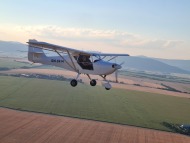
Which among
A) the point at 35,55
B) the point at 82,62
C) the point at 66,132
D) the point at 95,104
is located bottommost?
the point at 95,104

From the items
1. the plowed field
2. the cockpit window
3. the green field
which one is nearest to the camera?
the cockpit window

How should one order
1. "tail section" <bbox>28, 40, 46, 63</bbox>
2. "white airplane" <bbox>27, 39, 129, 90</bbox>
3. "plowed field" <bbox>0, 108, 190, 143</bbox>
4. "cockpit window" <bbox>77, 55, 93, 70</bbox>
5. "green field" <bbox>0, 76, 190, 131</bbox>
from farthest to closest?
"green field" <bbox>0, 76, 190, 131</bbox>, "plowed field" <bbox>0, 108, 190, 143</bbox>, "tail section" <bbox>28, 40, 46, 63</bbox>, "cockpit window" <bbox>77, 55, 93, 70</bbox>, "white airplane" <bbox>27, 39, 129, 90</bbox>

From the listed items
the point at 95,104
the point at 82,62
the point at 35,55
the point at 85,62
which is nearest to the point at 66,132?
the point at 35,55

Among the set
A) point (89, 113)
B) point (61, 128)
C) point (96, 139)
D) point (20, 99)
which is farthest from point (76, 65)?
point (20, 99)

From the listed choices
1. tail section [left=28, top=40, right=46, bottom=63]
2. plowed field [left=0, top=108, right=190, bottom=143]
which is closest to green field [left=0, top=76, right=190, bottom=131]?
plowed field [left=0, top=108, right=190, bottom=143]

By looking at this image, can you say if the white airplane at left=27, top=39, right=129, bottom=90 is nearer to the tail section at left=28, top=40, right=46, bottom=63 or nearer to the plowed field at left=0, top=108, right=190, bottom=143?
the tail section at left=28, top=40, right=46, bottom=63

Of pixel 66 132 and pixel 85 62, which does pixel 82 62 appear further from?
pixel 66 132

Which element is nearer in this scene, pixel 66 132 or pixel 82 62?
pixel 82 62

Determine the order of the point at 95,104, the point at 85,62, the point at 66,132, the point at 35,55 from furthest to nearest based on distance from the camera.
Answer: the point at 95,104 → the point at 66,132 → the point at 35,55 → the point at 85,62

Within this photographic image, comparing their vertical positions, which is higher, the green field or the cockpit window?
the cockpit window
